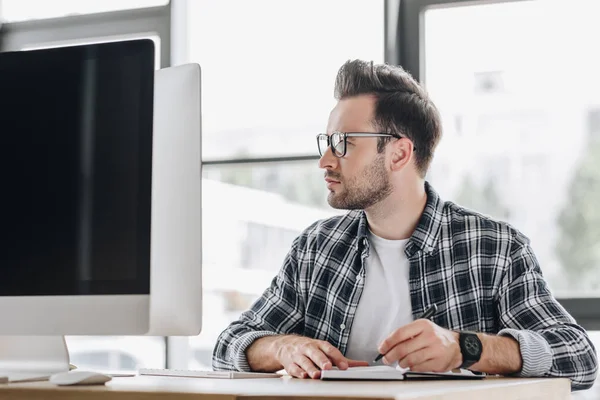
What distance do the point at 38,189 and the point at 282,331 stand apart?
0.95 metres

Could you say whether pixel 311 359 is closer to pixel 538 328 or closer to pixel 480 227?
pixel 538 328

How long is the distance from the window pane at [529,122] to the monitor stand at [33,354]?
5.41 feet

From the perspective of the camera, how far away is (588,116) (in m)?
2.52

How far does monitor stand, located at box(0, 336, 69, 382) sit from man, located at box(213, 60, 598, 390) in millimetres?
428

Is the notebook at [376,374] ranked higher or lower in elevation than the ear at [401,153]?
lower

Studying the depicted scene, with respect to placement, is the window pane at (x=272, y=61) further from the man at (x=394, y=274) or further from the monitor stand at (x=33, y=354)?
the monitor stand at (x=33, y=354)

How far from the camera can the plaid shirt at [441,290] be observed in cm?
171

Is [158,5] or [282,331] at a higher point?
[158,5]

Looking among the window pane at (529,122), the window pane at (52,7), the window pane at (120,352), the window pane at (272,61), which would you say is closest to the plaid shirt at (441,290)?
the window pane at (529,122)

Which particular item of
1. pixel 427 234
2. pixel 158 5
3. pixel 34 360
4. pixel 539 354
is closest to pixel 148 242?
pixel 34 360

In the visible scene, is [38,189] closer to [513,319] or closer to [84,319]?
[84,319]

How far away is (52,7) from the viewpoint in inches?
127

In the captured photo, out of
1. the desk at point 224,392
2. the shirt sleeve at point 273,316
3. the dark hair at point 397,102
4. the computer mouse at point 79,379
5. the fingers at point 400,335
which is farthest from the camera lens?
the dark hair at point 397,102

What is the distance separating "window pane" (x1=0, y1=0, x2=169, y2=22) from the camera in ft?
10.3
